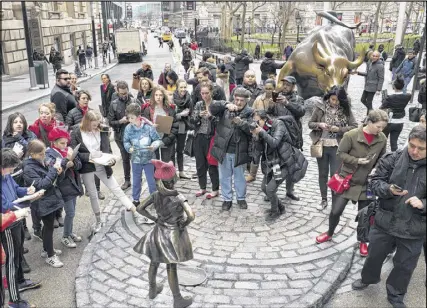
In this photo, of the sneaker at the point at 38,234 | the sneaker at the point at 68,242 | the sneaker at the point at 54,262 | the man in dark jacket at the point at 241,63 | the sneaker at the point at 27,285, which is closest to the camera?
the sneaker at the point at 27,285

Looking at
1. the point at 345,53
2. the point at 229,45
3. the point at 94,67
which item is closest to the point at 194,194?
the point at 345,53

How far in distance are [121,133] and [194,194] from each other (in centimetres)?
170

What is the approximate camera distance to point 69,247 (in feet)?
17.9

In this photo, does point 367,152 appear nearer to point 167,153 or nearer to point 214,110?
point 214,110

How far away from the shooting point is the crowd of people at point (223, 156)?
13.2 ft

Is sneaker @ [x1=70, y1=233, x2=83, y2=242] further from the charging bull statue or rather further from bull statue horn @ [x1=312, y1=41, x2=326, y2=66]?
bull statue horn @ [x1=312, y1=41, x2=326, y2=66]

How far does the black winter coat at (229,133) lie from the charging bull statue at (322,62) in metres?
4.96

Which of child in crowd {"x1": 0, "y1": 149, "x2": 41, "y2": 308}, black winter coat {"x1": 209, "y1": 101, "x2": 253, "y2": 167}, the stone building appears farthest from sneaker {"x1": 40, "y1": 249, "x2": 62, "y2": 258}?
the stone building

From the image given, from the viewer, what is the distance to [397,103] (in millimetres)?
7746

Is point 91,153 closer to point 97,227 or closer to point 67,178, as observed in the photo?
point 67,178

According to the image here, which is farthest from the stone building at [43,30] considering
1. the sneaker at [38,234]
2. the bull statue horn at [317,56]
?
the sneaker at [38,234]

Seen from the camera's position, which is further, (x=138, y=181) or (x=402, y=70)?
(x=402, y=70)

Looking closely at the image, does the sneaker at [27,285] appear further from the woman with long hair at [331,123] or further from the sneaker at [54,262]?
the woman with long hair at [331,123]

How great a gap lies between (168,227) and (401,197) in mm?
2255
